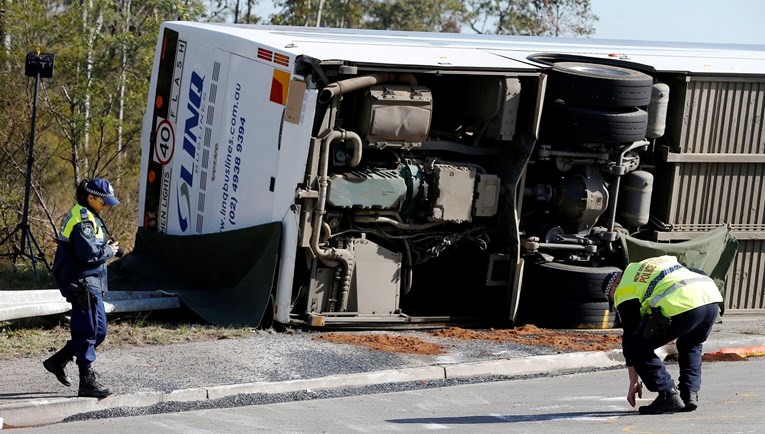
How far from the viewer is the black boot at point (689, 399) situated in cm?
868

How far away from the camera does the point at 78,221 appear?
316 inches

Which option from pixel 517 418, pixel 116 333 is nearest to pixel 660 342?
pixel 517 418

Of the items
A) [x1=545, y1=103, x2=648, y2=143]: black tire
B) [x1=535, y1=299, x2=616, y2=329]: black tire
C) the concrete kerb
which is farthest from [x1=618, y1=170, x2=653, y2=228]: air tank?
the concrete kerb

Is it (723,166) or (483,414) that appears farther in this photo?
(723,166)

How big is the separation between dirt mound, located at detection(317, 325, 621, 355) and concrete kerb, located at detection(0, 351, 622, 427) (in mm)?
323

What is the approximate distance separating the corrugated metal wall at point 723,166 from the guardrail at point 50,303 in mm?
5511

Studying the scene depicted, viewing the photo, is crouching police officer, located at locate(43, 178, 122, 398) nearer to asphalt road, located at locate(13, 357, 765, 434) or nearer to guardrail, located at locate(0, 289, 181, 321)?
asphalt road, located at locate(13, 357, 765, 434)

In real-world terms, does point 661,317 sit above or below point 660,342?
above

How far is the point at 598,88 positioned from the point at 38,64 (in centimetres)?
577

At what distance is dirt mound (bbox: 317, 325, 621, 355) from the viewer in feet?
35.0

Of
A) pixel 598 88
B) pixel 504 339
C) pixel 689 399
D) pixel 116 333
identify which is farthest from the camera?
pixel 598 88

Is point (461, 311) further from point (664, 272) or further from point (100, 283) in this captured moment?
point (100, 283)

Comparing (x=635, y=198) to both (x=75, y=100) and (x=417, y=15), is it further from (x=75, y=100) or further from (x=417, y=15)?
(x=417, y=15)

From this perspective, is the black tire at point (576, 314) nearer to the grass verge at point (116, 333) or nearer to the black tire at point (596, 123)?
the black tire at point (596, 123)
